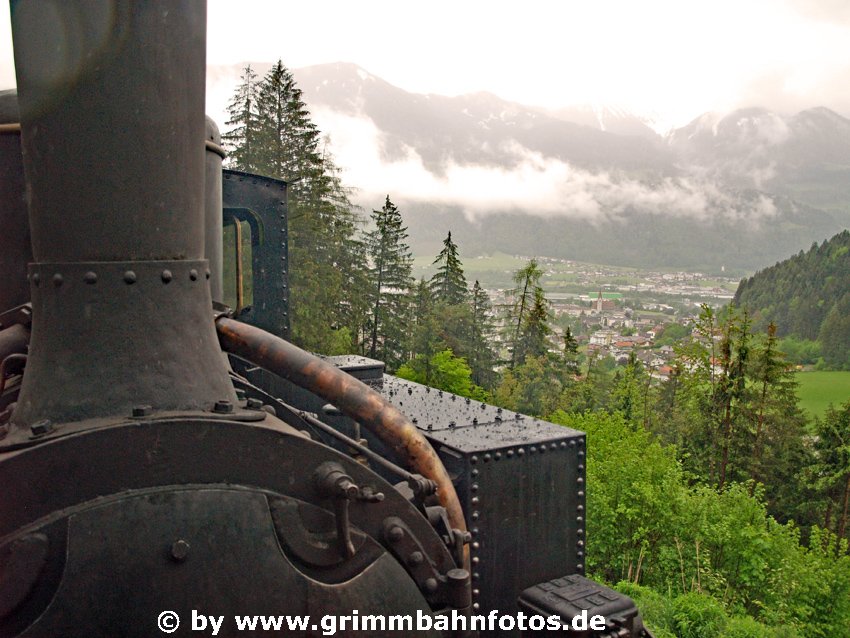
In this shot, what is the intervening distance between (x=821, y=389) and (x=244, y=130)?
58.2m

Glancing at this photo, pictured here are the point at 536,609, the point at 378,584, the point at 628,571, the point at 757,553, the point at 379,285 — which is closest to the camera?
the point at 378,584

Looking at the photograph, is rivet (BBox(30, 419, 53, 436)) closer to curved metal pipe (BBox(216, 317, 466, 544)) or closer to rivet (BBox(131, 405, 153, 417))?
rivet (BBox(131, 405, 153, 417))

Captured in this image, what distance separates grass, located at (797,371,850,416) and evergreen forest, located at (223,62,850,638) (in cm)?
1781

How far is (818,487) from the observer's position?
3331 cm

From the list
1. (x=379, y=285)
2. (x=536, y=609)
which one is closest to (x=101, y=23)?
(x=536, y=609)

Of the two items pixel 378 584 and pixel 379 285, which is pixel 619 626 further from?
pixel 379 285

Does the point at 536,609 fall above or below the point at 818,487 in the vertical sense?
above

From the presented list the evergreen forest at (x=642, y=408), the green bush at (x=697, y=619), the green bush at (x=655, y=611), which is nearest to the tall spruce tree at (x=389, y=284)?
the evergreen forest at (x=642, y=408)

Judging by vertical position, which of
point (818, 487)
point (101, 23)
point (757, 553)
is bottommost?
point (818, 487)

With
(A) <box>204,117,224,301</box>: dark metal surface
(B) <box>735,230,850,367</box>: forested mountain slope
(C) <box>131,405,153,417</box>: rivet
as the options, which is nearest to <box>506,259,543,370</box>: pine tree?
(B) <box>735,230,850,367</box>: forested mountain slope

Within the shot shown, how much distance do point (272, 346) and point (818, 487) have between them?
36672mm

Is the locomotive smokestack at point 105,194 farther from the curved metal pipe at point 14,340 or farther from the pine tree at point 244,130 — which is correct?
the pine tree at point 244,130

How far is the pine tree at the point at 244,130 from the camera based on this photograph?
97.8 feet

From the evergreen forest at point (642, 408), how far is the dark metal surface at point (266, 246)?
28.1ft
